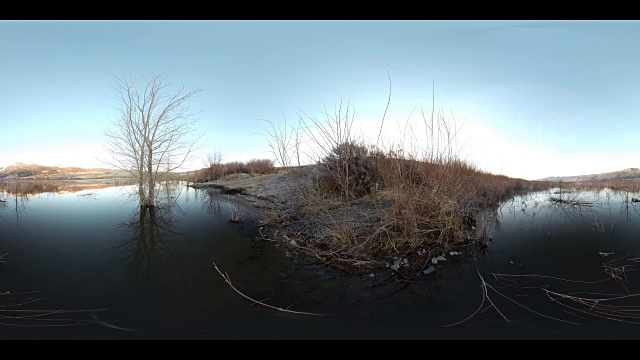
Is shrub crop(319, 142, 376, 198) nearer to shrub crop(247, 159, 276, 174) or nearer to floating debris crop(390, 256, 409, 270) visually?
floating debris crop(390, 256, 409, 270)

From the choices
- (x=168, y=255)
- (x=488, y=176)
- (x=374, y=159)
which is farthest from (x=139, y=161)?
(x=488, y=176)

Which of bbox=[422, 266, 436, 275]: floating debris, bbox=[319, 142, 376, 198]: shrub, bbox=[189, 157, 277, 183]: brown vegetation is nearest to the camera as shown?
bbox=[422, 266, 436, 275]: floating debris

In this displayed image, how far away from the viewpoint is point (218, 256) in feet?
11.2

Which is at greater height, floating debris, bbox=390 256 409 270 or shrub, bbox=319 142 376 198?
shrub, bbox=319 142 376 198

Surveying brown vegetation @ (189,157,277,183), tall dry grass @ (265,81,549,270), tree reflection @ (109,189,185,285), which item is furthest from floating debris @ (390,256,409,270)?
brown vegetation @ (189,157,277,183)

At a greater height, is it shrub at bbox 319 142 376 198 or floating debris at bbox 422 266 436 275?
shrub at bbox 319 142 376 198

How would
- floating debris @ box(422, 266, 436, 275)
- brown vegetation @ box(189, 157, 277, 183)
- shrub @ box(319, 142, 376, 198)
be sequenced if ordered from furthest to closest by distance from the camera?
brown vegetation @ box(189, 157, 277, 183), shrub @ box(319, 142, 376, 198), floating debris @ box(422, 266, 436, 275)

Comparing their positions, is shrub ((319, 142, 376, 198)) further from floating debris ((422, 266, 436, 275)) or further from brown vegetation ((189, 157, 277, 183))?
brown vegetation ((189, 157, 277, 183))

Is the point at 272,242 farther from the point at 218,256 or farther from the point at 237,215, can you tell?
the point at 237,215

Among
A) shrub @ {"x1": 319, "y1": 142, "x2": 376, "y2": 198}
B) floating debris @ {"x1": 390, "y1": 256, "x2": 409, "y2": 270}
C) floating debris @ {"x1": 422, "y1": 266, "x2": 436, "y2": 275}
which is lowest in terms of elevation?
floating debris @ {"x1": 422, "y1": 266, "x2": 436, "y2": 275}

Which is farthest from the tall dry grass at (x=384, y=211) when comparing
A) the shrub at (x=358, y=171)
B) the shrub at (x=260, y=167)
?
the shrub at (x=260, y=167)

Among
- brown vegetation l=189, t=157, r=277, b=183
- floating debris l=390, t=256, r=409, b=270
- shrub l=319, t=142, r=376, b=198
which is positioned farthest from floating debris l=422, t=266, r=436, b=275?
brown vegetation l=189, t=157, r=277, b=183

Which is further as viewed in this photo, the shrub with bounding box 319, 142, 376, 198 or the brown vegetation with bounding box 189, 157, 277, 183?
the brown vegetation with bounding box 189, 157, 277, 183

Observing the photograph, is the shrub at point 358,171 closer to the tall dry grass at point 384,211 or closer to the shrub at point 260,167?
the tall dry grass at point 384,211
